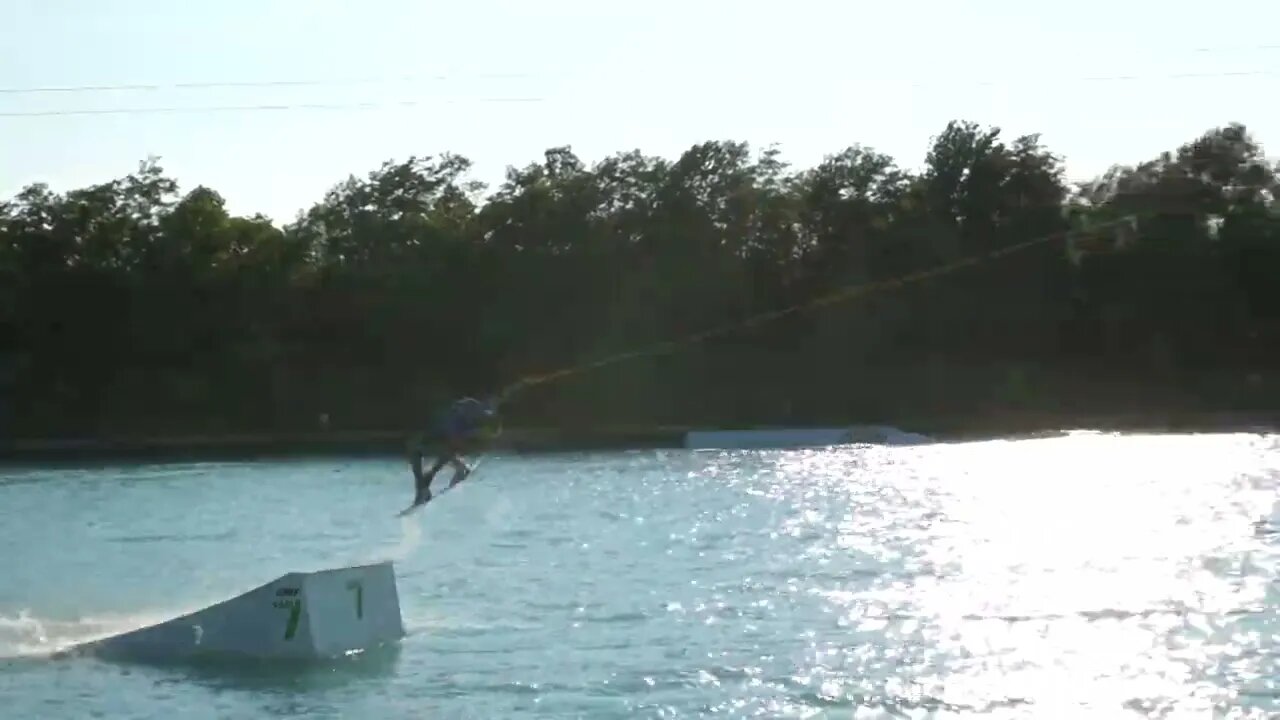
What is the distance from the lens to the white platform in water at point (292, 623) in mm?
22219

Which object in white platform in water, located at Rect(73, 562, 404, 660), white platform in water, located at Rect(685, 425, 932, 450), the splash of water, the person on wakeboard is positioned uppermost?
white platform in water, located at Rect(685, 425, 932, 450)

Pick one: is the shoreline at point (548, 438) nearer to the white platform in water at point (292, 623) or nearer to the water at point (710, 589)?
the water at point (710, 589)

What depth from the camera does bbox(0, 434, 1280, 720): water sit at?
20703 millimetres

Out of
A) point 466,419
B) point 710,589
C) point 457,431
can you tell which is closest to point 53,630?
point 457,431

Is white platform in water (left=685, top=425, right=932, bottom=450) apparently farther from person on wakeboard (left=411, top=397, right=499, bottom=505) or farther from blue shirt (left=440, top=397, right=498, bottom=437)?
blue shirt (left=440, top=397, right=498, bottom=437)

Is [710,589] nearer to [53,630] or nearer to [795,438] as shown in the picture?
[53,630]

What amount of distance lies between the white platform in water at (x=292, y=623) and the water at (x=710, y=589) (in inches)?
14.3

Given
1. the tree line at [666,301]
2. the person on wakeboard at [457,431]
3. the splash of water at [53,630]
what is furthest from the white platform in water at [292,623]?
the tree line at [666,301]

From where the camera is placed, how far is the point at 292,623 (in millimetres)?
22219

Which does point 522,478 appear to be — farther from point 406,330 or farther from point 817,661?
point 817,661

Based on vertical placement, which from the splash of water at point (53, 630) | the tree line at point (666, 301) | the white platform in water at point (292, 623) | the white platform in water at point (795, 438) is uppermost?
the tree line at point (666, 301)

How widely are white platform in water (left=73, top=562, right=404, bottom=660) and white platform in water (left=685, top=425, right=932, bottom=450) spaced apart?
49647 mm

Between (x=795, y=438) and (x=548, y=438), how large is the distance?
32.7ft

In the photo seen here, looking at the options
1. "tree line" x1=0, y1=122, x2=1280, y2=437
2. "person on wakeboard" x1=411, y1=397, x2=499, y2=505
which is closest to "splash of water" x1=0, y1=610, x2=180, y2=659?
"person on wakeboard" x1=411, y1=397, x2=499, y2=505
